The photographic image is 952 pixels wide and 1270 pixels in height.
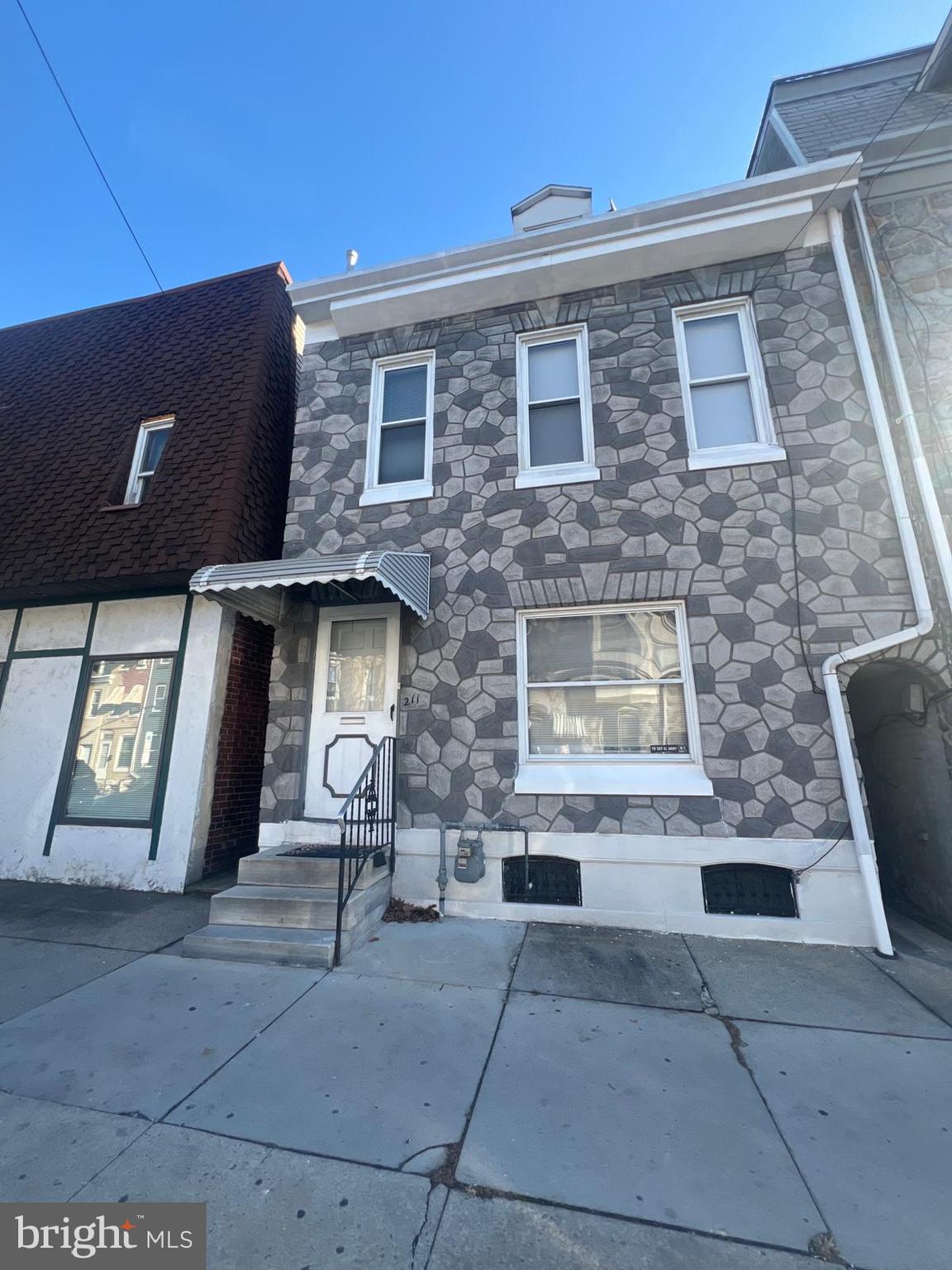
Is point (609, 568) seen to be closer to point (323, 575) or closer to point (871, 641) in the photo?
point (871, 641)

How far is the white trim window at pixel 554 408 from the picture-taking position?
567 cm

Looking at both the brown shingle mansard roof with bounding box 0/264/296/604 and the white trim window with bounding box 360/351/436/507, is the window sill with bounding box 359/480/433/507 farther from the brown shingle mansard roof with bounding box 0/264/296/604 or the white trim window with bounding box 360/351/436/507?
the brown shingle mansard roof with bounding box 0/264/296/604

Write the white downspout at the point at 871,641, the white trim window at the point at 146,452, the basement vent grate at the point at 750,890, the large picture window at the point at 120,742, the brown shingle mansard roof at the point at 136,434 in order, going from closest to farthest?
the white downspout at the point at 871,641 → the basement vent grate at the point at 750,890 → the large picture window at the point at 120,742 → the brown shingle mansard roof at the point at 136,434 → the white trim window at the point at 146,452

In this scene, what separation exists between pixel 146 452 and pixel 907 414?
28.1 ft

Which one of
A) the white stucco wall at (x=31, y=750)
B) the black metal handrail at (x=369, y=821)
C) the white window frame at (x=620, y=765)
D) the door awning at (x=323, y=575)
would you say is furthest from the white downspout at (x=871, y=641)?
the white stucco wall at (x=31, y=750)

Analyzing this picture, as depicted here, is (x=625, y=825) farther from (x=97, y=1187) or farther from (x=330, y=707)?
(x=97, y=1187)

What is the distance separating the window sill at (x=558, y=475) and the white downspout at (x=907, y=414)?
2.73 meters

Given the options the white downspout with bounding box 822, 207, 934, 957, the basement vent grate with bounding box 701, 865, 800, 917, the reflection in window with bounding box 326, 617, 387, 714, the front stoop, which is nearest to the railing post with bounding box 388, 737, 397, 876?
the front stoop

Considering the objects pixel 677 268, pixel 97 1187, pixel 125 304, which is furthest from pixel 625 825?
pixel 125 304

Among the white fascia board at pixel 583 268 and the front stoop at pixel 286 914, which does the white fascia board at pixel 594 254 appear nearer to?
the white fascia board at pixel 583 268

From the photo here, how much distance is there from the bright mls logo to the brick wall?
440 cm

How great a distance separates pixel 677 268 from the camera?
5.83m

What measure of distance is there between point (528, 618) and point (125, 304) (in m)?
8.16

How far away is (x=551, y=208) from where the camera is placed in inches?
260
